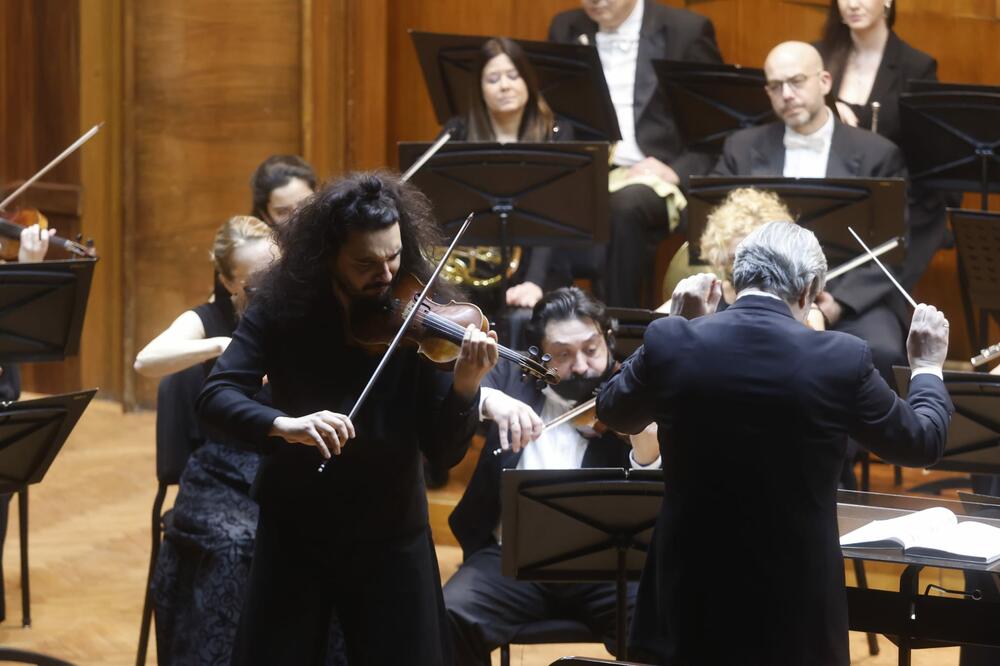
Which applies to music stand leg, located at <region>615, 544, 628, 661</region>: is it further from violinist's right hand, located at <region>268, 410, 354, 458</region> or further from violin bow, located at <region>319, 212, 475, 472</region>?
violinist's right hand, located at <region>268, 410, 354, 458</region>

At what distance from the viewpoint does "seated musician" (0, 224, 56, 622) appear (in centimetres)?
413

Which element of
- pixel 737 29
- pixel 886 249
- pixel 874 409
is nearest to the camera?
pixel 874 409

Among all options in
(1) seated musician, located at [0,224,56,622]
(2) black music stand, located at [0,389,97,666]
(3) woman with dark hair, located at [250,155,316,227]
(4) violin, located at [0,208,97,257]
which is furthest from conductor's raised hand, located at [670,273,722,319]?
(1) seated musician, located at [0,224,56,622]

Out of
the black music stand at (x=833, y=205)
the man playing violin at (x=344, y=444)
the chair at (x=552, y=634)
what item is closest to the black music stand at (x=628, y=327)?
the black music stand at (x=833, y=205)

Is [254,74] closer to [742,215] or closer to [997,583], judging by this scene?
[742,215]

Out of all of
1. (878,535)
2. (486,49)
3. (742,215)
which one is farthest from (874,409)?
(486,49)

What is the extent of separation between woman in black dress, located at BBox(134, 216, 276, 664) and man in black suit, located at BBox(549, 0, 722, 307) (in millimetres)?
1682

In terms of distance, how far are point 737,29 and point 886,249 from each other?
214 cm

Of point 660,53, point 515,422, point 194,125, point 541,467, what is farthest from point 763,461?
point 194,125

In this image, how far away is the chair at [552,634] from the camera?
10.8 ft

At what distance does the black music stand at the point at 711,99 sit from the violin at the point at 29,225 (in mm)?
1924

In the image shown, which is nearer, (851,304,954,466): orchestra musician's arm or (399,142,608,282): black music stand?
(851,304,954,466): orchestra musician's arm

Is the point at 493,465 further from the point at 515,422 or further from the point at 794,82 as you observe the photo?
the point at 794,82

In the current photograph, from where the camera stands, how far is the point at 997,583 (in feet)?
10.0
